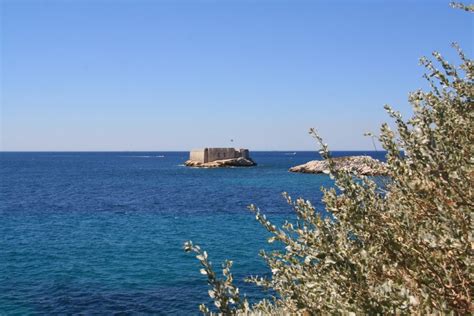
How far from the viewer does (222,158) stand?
121375mm

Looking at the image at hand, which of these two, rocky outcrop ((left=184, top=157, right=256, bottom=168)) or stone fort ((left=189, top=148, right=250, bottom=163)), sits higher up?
stone fort ((left=189, top=148, right=250, bottom=163))

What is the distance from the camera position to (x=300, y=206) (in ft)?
18.6

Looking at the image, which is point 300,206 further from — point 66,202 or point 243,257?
point 66,202

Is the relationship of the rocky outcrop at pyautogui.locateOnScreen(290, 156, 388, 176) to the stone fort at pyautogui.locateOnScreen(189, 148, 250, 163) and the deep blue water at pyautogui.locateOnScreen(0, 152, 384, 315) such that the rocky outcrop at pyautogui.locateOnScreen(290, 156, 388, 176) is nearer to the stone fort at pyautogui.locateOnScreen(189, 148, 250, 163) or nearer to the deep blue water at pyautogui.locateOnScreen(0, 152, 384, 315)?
the deep blue water at pyautogui.locateOnScreen(0, 152, 384, 315)

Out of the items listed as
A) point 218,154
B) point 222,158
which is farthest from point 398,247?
point 218,154

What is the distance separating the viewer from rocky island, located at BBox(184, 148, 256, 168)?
12012cm

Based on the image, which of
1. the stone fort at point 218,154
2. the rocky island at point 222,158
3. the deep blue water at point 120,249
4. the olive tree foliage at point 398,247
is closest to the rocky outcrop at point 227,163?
the rocky island at point 222,158

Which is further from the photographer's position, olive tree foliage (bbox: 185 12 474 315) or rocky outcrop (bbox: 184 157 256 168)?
rocky outcrop (bbox: 184 157 256 168)

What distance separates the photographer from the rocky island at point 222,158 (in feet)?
394

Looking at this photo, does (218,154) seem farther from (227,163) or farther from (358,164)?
(358,164)

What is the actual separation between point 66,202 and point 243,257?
35528 millimetres

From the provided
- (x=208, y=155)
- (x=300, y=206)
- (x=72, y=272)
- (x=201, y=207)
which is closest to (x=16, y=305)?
(x=72, y=272)

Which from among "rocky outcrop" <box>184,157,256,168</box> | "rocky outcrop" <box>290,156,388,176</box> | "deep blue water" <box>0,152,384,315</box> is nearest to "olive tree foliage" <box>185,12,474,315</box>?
"rocky outcrop" <box>290,156,388,176</box>

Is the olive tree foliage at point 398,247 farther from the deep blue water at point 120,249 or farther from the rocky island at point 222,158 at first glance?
the rocky island at point 222,158
